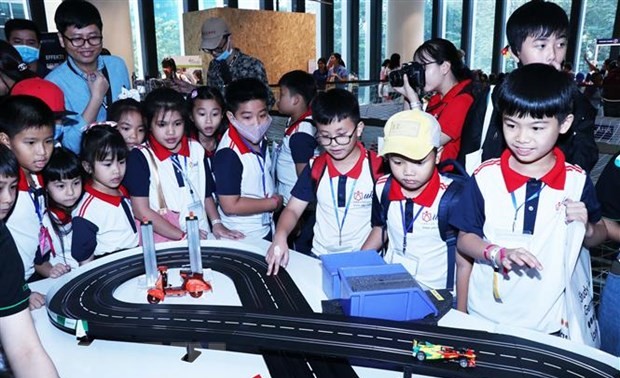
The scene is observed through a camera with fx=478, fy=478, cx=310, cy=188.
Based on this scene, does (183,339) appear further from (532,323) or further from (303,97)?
(303,97)

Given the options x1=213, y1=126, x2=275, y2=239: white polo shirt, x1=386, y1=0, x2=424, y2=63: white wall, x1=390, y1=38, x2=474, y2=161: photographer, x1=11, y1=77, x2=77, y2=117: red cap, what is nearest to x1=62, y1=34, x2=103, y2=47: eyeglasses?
x1=11, y1=77, x2=77, y2=117: red cap

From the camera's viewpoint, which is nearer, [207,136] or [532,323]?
[532,323]

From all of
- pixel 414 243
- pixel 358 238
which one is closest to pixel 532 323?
pixel 414 243

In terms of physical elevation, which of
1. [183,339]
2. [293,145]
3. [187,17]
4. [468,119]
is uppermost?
[187,17]

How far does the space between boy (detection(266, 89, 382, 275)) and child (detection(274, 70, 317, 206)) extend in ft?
2.31

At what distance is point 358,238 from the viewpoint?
2520 millimetres

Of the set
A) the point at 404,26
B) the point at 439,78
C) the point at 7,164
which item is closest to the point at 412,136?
the point at 439,78

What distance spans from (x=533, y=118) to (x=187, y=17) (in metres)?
10.2

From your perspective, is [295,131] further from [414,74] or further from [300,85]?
[414,74]

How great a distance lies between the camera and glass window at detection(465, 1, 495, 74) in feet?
55.7

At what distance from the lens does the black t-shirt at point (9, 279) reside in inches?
47.9

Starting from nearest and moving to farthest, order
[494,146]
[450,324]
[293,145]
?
[450,324] → [494,146] → [293,145]

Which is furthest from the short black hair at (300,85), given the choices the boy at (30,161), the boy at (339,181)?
the boy at (30,161)

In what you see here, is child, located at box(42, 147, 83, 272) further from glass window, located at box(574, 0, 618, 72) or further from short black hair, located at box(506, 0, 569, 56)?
glass window, located at box(574, 0, 618, 72)
